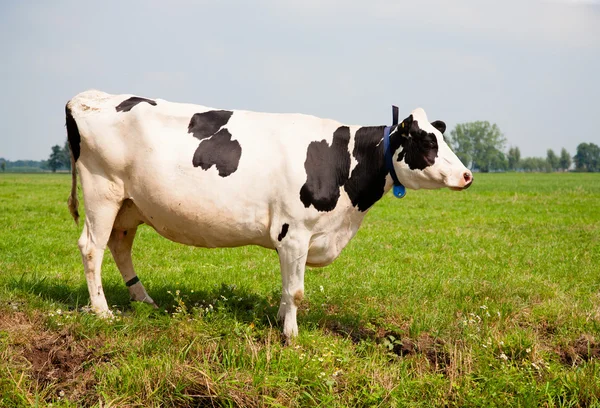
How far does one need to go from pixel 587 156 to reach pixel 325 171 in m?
198

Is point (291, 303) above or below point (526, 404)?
above

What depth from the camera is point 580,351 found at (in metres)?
5.72

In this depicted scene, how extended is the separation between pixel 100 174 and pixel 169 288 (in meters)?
2.10

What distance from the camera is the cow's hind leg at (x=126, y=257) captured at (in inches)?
261

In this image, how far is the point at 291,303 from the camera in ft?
18.3

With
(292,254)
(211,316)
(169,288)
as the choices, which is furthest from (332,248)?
(169,288)

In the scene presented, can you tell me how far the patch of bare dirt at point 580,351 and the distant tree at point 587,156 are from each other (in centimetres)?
18662

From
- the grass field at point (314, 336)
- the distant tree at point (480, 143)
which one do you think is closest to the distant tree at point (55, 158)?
the distant tree at point (480, 143)

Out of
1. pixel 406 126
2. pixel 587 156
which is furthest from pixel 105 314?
pixel 587 156

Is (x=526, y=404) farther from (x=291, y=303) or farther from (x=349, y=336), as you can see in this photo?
(x=291, y=303)

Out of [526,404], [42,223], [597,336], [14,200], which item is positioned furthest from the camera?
[14,200]

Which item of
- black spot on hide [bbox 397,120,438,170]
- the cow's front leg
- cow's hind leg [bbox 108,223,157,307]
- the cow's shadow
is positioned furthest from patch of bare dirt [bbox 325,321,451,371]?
cow's hind leg [bbox 108,223,157,307]

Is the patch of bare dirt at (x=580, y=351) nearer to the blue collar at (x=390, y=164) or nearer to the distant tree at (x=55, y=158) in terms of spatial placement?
the blue collar at (x=390, y=164)

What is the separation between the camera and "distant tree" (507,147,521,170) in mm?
174500
